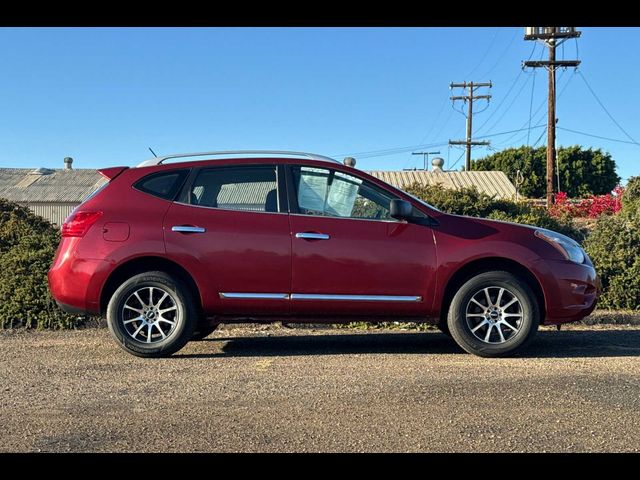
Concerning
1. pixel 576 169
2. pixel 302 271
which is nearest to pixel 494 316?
pixel 302 271

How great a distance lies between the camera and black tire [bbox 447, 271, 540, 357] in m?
5.94

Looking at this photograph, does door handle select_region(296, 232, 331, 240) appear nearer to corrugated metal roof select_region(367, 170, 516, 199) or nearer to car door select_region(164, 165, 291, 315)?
car door select_region(164, 165, 291, 315)

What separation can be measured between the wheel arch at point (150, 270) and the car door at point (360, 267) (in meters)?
0.93

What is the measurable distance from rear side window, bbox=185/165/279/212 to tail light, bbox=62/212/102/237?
87cm

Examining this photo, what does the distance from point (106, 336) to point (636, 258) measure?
6723mm

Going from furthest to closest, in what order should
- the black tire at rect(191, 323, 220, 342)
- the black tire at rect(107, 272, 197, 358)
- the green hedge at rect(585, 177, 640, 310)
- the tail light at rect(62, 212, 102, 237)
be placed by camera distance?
1. the green hedge at rect(585, 177, 640, 310)
2. the black tire at rect(191, 323, 220, 342)
3. the tail light at rect(62, 212, 102, 237)
4. the black tire at rect(107, 272, 197, 358)

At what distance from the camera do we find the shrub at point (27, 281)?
24.7ft

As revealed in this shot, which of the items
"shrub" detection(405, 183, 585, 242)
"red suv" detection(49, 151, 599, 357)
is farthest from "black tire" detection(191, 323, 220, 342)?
"shrub" detection(405, 183, 585, 242)

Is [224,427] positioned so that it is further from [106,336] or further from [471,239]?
[106,336]

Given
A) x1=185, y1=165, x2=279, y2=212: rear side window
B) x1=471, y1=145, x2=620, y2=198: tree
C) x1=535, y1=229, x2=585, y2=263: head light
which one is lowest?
x1=535, y1=229, x2=585, y2=263: head light

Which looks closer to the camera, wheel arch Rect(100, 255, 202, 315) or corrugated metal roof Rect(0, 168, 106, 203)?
wheel arch Rect(100, 255, 202, 315)

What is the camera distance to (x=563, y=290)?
6.02m

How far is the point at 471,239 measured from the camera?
6.04 m

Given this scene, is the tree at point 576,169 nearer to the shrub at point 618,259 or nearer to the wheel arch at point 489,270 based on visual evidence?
the shrub at point 618,259
